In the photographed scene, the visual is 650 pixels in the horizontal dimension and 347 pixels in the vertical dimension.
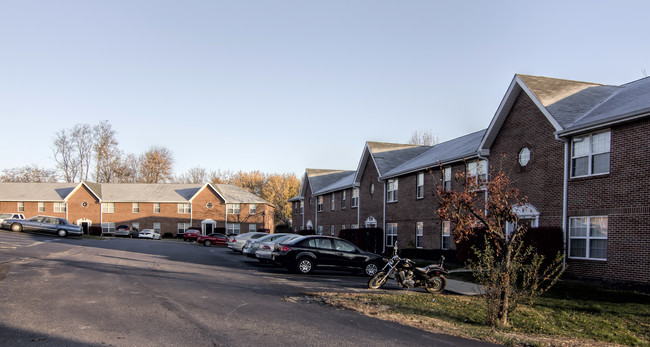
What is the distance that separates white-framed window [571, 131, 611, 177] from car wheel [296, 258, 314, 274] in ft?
31.7

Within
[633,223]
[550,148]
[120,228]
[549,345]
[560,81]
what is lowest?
[120,228]

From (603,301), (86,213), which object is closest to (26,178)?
(86,213)

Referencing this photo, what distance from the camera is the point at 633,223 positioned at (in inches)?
587

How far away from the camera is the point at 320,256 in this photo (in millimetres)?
19328

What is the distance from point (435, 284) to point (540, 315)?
12.6 ft

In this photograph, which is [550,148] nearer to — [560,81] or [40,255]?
[560,81]

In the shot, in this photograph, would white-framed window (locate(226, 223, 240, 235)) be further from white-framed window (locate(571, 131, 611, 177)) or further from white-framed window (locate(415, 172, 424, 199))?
white-framed window (locate(571, 131, 611, 177))

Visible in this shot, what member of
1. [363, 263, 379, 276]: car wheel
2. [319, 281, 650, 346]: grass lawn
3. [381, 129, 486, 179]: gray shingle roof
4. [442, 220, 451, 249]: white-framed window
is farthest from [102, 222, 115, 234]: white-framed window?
[319, 281, 650, 346]: grass lawn

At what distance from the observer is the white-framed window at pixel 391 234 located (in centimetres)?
3159

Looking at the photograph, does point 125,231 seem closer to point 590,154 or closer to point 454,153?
point 454,153

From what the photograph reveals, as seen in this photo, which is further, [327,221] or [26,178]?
[26,178]

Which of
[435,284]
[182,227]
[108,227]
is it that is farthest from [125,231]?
[435,284]

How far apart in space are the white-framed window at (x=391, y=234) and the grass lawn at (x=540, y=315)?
657 inches

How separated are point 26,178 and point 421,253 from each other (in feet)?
276
